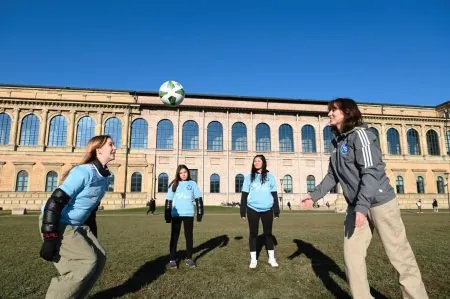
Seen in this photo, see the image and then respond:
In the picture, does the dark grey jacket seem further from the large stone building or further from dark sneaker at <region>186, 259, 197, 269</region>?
the large stone building

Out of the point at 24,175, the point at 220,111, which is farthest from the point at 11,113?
the point at 220,111

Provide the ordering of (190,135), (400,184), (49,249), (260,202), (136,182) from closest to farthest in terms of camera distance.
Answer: (49,249) < (260,202) < (136,182) < (190,135) < (400,184)

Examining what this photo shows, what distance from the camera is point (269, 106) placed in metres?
45.9

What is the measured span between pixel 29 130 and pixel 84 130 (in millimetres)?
6671

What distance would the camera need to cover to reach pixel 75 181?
2865mm

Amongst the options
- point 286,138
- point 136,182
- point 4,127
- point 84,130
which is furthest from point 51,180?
point 286,138

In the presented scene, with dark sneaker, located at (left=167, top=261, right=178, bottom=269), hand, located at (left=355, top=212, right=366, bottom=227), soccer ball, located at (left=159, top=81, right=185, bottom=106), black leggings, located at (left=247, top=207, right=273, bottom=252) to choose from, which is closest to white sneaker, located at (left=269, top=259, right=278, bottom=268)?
black leggings, located at (left=247, top=207, right=273, bottom=252)

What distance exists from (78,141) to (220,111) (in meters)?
19.4

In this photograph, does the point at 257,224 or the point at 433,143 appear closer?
the point at 257,224

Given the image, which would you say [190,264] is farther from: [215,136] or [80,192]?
[215,136]

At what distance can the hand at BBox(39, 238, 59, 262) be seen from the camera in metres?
2.62

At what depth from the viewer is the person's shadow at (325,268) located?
3.96 meters

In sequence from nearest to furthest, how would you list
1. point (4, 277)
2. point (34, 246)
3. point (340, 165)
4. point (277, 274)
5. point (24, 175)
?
point (340, 165), point (4, 277), point (277, 274), point (34, 246), point (24, 175)

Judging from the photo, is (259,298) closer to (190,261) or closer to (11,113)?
(190,261)
